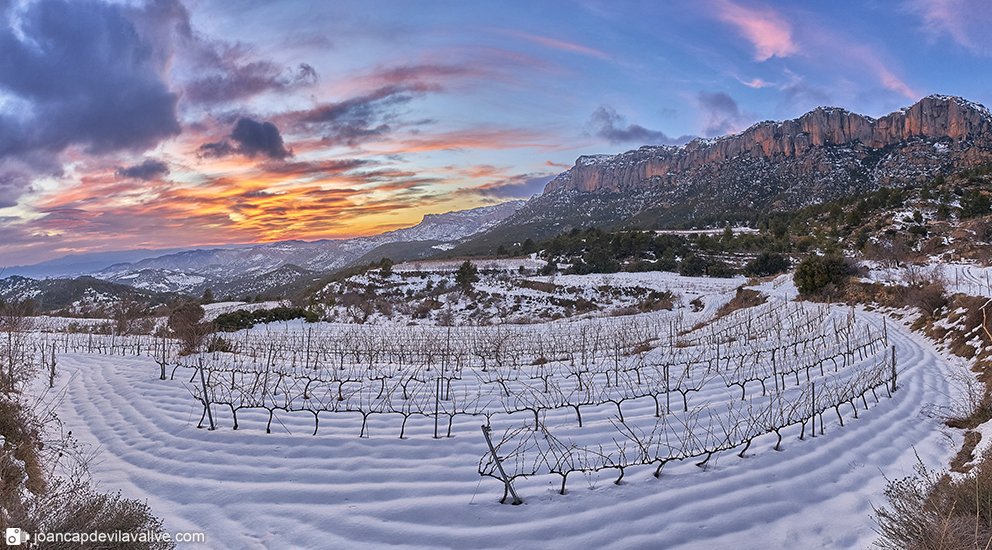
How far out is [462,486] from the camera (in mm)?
3846

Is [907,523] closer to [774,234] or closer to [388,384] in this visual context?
[388,384]

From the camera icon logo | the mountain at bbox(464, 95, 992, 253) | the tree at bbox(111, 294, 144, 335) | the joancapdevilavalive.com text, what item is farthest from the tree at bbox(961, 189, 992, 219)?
the tree at bbox(111, 294, 144, 335)

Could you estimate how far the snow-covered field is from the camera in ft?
10.3

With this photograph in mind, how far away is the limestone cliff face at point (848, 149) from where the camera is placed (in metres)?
71.1

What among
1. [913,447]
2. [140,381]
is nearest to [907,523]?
[913,447]

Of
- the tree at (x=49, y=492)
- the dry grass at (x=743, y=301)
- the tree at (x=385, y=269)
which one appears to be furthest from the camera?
the tree at (x=385, y=269)

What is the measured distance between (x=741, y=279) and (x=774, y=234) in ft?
48.2

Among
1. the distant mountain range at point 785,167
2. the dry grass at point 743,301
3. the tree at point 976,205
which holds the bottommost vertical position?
the dry grass at point 743,301

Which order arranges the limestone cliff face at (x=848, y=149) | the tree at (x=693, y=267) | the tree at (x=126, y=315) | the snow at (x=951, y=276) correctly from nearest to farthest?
the snow at (x=951, y=276), the tree at (x=126, y=315), the tree at (x=693, y=267), the limestone cliff face at (x=848, y=149)

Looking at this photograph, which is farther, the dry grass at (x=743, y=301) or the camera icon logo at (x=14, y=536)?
the dry grass at (x=743, y=301)

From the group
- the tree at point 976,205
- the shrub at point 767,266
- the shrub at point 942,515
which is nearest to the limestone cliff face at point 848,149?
the tree at point 976,205

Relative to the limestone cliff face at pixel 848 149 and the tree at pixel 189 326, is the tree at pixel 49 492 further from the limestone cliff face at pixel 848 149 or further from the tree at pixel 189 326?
the limestone cliff face at pixel 848 149

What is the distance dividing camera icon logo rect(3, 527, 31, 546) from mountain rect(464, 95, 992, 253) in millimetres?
71702

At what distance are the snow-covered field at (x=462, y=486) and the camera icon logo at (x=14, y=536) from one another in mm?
1132
